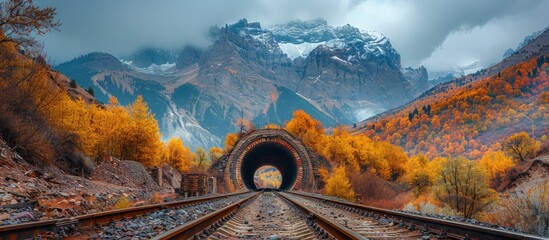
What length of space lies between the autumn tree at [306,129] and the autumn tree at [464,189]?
86.3 feet

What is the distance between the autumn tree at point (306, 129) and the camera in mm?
54353

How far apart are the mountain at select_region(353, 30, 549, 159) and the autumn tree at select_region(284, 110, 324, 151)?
6706 centimetres

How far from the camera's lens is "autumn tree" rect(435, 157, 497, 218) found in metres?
25.0

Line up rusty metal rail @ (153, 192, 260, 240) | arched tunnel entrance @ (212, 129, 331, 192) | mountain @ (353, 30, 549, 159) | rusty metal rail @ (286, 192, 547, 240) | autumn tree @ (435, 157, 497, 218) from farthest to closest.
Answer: mountain @ (353, 30, 549, 159), arched tunnel entrance @ (212, 129, 331, 192), autumn tree @ (435, 157, 497, 218), rusty metal rail @ (153, 192, 260, 240), rusty metal rail @ (286, 192, 547, 240)

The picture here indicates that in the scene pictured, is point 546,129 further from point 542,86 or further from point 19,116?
point 19,116

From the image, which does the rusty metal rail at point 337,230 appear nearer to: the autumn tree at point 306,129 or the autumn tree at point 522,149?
the autumn tree at point 306,129

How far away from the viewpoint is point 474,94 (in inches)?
5492

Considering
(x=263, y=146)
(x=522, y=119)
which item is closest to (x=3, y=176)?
(x=263, y=146)

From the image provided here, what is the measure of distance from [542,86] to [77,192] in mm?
151934

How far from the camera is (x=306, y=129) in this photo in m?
57.6

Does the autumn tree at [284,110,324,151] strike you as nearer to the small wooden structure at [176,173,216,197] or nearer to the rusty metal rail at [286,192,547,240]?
the small wooden structure at [176,173,216,197]

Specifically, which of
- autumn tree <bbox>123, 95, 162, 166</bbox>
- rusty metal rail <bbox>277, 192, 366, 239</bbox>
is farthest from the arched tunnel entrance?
rusty metal rail <bbox>277, 192, 366, 239</bbox>

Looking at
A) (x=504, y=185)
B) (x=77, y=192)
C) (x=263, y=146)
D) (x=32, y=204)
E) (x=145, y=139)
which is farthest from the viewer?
(x=504, y=185)

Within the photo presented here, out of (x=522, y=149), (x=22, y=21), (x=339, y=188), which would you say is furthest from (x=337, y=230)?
(x=522, y=149)
